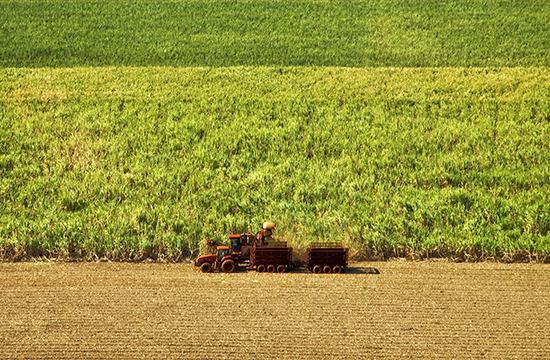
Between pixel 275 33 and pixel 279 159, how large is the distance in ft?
41.8

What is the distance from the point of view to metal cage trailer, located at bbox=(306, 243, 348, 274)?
24.4 feet

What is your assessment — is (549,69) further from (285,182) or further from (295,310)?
(295,310)

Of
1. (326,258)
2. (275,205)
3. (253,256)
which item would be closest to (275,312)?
(253,256)

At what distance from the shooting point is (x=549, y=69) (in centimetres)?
1742

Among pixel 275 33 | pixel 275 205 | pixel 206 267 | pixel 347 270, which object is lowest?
pixel 347 270

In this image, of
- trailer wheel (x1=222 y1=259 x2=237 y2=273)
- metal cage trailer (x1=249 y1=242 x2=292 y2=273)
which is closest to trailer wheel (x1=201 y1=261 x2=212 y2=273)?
trailer wheel (x1=222 y1=259 x2=237 y2=273)

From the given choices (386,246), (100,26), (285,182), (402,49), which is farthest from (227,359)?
(100,26)

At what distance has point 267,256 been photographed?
7391mm

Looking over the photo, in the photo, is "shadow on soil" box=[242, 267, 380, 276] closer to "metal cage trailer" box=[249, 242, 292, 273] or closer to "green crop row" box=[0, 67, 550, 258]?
"metal cage trailer" box=[249, 242, 292, 273]

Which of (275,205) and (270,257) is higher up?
(270,257)

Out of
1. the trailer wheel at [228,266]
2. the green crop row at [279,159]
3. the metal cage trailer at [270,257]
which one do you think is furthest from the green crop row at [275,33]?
the metal cage trailer at [270,257]

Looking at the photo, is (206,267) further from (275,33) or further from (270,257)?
(275,33)

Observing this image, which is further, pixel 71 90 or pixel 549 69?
pixel 549 69

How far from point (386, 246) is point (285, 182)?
9.15ft
